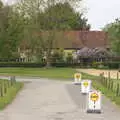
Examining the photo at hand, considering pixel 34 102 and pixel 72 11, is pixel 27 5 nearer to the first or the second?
pixel 72 11

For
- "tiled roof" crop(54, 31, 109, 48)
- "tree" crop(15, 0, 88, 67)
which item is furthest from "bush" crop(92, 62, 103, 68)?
"tiled roof" crop(54, 31, 109, 48)

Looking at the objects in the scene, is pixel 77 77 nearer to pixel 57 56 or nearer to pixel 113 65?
pixel 113 65

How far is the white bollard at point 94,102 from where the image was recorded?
18.7 meters

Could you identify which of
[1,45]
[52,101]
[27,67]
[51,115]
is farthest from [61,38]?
[51,115]

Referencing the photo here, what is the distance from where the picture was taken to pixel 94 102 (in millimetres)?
18891

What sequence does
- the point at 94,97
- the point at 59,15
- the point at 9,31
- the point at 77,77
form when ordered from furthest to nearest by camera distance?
the point at 59,15 → the point at 9,31 → the point at 77,77 → the point at 94,97

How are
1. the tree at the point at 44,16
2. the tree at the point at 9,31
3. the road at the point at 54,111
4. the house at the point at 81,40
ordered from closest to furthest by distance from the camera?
the road at the point at 54,111 < the tree at the point at 9,31 < the tree at the point at 44,16 < the house at the point at 81,40

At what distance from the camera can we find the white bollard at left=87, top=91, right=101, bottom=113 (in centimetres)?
1872

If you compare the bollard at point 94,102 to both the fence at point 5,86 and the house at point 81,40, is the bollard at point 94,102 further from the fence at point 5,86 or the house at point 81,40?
the house at point 81,40

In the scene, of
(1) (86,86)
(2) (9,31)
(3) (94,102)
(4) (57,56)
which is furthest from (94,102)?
(4) (57,56)

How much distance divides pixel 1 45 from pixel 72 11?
14.2m

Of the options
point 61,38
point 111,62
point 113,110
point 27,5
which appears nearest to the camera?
point 113,110

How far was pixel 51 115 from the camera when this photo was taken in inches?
716

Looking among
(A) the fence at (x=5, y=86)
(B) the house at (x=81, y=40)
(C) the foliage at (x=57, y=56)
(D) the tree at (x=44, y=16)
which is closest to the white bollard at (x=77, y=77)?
(A) the fence at (x=5, y=86)
